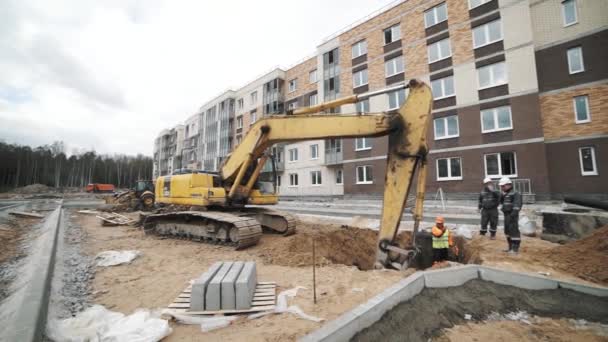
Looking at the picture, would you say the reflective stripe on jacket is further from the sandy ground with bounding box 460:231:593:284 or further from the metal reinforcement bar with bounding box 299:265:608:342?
the metal reinforcement bar with bounding box 299:265:608:342

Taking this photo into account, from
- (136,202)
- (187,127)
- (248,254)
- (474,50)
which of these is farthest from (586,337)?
(187,127)

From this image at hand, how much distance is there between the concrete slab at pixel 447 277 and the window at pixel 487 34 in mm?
19769

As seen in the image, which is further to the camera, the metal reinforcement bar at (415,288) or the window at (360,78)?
the window at (360,78)

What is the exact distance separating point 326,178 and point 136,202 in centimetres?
1684

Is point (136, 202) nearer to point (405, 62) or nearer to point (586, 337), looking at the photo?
point (586, 337)

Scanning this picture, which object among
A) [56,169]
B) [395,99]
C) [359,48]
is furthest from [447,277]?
[56,169]

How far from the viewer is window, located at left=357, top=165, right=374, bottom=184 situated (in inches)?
911

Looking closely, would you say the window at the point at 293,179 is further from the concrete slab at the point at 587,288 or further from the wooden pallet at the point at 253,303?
the concrete slab at the point at 587,288

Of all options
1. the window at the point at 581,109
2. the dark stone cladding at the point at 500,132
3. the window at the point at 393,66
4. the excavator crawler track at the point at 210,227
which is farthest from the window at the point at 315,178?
the excavator crawler track at the point at 210,227

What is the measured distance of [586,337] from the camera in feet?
9.68

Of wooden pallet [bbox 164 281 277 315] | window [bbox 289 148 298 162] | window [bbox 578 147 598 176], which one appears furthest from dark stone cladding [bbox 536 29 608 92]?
window [bbox 289 148 298 162]

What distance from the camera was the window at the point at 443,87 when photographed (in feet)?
64.4

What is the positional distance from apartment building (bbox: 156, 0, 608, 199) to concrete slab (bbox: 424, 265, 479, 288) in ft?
20.0

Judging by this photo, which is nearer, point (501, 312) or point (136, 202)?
point (501, 312)
